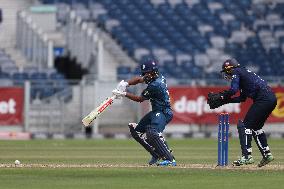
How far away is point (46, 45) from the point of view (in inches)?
1463

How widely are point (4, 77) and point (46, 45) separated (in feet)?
9.42

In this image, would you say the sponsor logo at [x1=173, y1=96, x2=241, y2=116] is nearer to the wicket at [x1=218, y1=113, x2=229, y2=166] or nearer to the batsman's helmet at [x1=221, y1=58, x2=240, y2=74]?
the wicket at [x1=218, y1=113, x2=229, y2=166]

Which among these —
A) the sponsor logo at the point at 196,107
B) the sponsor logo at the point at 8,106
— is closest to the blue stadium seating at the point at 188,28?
the sponsor logo at the point at 196,107

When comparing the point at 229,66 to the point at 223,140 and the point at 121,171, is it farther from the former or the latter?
the point at 121,171

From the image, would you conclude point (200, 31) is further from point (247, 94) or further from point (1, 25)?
point (247, 94)

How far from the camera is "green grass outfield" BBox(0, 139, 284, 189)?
48.4 ft

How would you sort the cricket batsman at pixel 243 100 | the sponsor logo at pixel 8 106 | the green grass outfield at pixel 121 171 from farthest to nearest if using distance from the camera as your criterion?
the sponsor logo at pixel 8 106, the cricket batsman at pixel 243 100, the green grass outfield at pixel 121 171

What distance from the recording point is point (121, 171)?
1733 cm

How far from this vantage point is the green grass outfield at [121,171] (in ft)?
48.4

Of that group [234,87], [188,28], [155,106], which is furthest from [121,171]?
[188,28]

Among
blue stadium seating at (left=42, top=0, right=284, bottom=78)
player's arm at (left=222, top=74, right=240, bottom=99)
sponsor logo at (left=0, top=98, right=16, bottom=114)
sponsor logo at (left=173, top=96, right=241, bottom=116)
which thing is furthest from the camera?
blue stadium seating at (left=42, top=0, right=284, bottom=78)

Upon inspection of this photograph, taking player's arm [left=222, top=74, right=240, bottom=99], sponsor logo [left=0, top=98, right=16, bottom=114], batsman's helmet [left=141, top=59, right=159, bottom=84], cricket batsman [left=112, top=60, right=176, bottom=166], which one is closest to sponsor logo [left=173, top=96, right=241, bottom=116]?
sponsor logo [left=0, top=98, right=16, bottom=114]

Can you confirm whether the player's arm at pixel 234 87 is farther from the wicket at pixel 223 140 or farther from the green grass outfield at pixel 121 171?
the green grass outfield at pixel 121 171

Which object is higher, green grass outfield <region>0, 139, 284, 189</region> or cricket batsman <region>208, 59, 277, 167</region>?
cricket batsman <region>208, 59, 277, 167</region>
